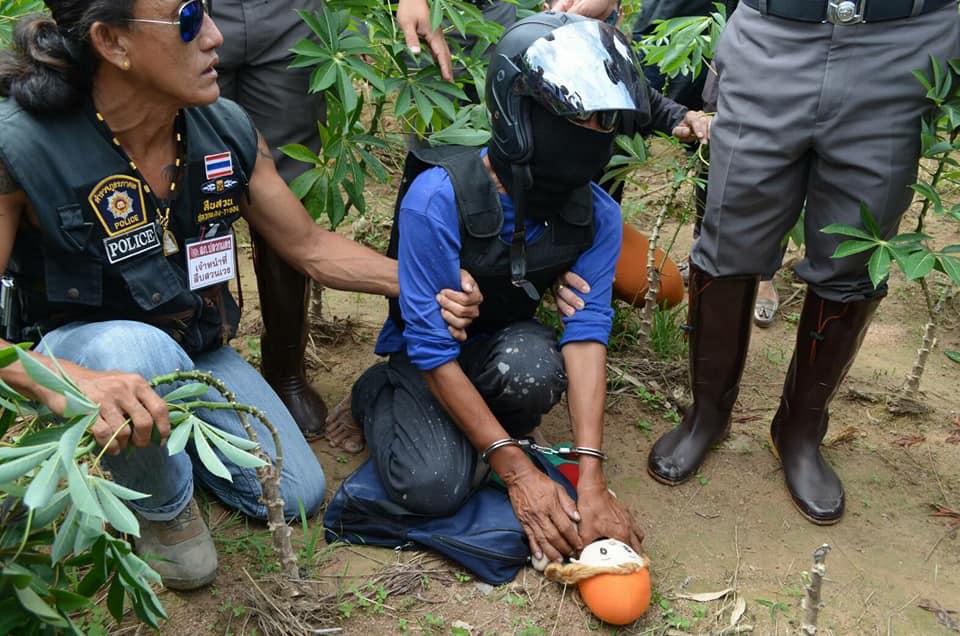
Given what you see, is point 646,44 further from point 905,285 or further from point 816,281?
point 905,285

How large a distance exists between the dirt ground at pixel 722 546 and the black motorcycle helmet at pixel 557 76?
104cm

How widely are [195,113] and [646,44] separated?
63.9 inches

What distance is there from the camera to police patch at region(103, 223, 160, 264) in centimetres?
220

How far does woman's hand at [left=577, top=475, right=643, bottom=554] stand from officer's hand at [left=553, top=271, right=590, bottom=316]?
433 mm

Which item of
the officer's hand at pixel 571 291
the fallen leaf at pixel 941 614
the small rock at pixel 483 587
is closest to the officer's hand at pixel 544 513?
the small rock at pixel 483 587

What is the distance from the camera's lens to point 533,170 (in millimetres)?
2361

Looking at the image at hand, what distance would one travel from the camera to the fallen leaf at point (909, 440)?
3.09 metres

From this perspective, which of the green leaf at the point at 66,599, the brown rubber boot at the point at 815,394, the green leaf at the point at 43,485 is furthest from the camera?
the brown rubber boot at the point at 815,394

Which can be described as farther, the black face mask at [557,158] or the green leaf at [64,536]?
the black face mask at [557,158]

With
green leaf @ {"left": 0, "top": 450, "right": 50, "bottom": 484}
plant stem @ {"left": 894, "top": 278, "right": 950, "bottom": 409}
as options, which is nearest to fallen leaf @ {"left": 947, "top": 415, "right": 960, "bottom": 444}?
plant stem @ {"left": 894, "top": 278, "right": 950, "bottom": 409}

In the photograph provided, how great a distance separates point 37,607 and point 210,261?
104 centimetres

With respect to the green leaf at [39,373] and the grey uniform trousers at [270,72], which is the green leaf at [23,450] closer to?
the green leaf at [39,373]

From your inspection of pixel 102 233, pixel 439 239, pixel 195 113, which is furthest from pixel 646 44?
pixel 102 233

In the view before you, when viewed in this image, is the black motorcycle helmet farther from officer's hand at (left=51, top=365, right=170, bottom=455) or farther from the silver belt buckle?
officer's hand at (left=51, top=365, right=170, bottom=455)
